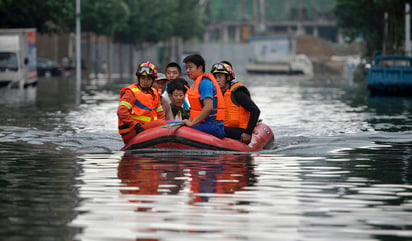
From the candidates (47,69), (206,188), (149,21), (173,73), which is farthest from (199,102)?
(149,21)

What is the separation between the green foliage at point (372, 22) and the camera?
5783cm

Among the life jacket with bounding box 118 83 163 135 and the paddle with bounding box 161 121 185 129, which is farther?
the life jacket with bounding box 118 83 163 135

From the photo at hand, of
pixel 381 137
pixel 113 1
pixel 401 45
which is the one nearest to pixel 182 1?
pixel 113 1

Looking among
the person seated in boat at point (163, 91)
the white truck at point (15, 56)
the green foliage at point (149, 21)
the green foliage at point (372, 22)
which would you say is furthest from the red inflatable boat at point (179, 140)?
the green foliage at point (149, 21)

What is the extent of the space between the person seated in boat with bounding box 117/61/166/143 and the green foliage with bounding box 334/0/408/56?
130ft

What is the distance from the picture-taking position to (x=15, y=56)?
5159cm

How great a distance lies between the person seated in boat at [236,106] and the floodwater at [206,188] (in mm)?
420

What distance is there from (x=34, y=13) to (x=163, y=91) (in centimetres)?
3878

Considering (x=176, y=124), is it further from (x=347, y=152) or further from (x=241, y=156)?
(x=347, y=152)

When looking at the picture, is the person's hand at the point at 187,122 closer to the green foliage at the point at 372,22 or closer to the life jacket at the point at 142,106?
the life jacket at the point at 142,106

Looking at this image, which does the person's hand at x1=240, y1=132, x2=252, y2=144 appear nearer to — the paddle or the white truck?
the paddle

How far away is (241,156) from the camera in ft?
53.9

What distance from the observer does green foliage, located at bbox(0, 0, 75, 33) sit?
53281 millimetres

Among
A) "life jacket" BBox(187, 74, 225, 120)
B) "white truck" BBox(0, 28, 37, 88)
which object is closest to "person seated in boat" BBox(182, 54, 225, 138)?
"life jacket" BBox(187, 74, 225, 120)
